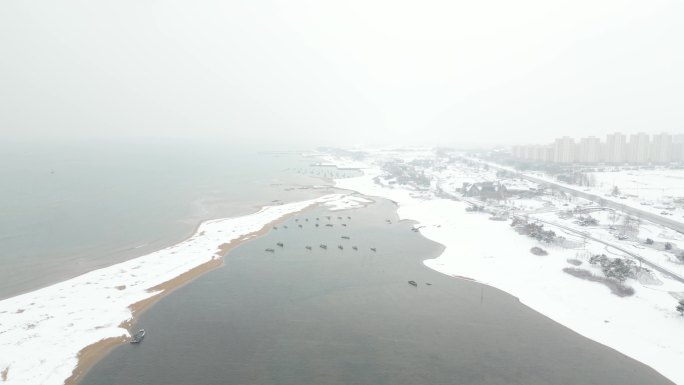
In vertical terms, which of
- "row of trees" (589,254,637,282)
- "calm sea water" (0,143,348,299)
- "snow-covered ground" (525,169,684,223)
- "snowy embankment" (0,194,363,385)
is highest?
"calm sea water" (0,143,348,299)

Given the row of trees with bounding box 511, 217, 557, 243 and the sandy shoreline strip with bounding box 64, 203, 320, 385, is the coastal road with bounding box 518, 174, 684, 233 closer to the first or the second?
the row of trees with bounding box 511, 217, 557, 243

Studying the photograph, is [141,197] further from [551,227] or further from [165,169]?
[551,227]

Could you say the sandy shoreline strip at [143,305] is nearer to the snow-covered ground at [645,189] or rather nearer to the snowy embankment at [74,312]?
the snowy embankment at [74,312]

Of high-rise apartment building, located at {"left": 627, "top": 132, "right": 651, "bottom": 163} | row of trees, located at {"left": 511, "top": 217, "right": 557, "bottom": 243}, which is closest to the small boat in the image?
row of trees, located at {"left": 511, "top": 217, "right": 557, "bottom": 243}

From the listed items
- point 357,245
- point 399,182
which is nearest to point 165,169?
point 399,182

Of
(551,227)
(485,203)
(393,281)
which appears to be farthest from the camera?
(485,203)

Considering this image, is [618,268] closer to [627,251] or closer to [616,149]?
[627,251]

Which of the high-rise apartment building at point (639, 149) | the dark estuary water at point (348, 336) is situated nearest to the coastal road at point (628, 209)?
the dark estuary water at point (348, 336)

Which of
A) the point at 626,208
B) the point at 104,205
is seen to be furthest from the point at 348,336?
the point at 626,208
